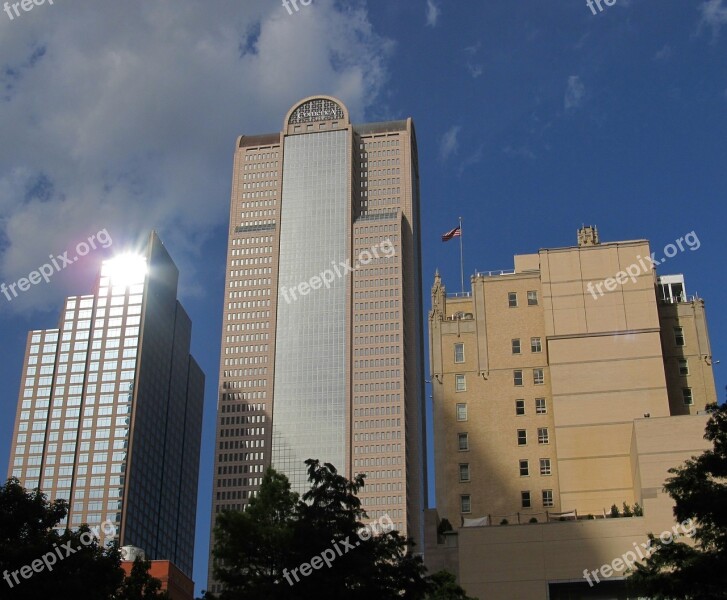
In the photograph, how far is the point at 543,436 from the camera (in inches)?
4104

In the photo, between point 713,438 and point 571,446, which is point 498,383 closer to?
point 571,446

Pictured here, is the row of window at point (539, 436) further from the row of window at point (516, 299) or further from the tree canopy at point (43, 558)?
the tree canopy at point (43, 558)

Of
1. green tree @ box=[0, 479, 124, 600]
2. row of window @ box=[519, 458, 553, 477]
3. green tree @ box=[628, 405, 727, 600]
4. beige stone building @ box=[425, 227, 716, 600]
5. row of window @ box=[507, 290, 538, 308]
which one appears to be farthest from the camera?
row of window @ box=[507, 290, 538, 308]

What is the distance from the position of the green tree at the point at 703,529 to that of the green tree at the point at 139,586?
113ft

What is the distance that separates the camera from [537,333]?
109 m

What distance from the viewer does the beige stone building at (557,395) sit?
91500mm

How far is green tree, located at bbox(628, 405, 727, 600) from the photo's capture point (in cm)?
Answer: 4218

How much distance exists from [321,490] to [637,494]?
49651 mm

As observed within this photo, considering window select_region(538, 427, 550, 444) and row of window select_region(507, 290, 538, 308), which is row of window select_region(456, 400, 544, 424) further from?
row of window select_region(507, 290, 538, 308)

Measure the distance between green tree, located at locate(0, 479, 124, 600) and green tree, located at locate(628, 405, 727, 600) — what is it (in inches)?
1067

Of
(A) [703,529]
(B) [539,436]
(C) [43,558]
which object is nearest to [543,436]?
(B) [539,436]

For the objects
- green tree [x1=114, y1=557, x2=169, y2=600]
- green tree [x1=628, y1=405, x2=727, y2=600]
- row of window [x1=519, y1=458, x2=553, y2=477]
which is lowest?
green tree [x1=628, y1=405, x2=727, y2=600]

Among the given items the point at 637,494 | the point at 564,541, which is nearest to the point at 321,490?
the point at 564,541

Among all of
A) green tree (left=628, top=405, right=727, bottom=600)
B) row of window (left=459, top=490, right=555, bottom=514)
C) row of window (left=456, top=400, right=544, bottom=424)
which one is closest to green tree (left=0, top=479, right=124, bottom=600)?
green tree (left=628, top=405, right=727, bottom=600)
